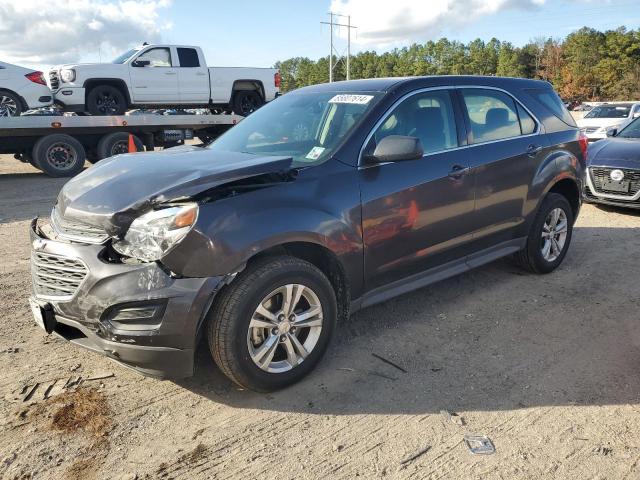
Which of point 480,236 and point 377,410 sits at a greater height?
point 480,236

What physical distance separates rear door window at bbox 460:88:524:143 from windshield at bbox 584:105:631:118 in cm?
1545

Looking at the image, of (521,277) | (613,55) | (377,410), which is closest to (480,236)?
(521,277)

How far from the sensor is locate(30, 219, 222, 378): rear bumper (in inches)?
105

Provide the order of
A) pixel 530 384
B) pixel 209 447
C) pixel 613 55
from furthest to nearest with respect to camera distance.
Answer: pixel 613 55 < pixel 530 384 < pixel 209 447

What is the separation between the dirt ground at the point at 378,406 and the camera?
254cm

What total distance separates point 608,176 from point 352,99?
559 cm

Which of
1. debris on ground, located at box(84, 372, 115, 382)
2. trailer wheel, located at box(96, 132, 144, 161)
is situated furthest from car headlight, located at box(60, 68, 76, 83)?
debris on ground, located at box(84, 372, 115, 382)

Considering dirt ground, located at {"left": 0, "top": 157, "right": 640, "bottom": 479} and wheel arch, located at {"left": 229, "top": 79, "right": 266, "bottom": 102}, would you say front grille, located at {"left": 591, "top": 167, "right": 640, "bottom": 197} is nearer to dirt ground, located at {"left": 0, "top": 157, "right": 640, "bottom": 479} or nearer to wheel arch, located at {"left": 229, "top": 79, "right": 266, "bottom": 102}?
dirt ground, located at {"left": 0, "top": 157, "right": 640, "bottom": 479}

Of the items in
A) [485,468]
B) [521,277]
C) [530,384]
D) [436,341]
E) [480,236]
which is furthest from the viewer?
[521,277]

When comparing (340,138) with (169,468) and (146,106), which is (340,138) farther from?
(146,106)

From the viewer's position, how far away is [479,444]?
267cm

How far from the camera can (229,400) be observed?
121 inches

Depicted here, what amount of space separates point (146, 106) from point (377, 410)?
1326 cm

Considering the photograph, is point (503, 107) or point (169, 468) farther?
point (503, 107)
